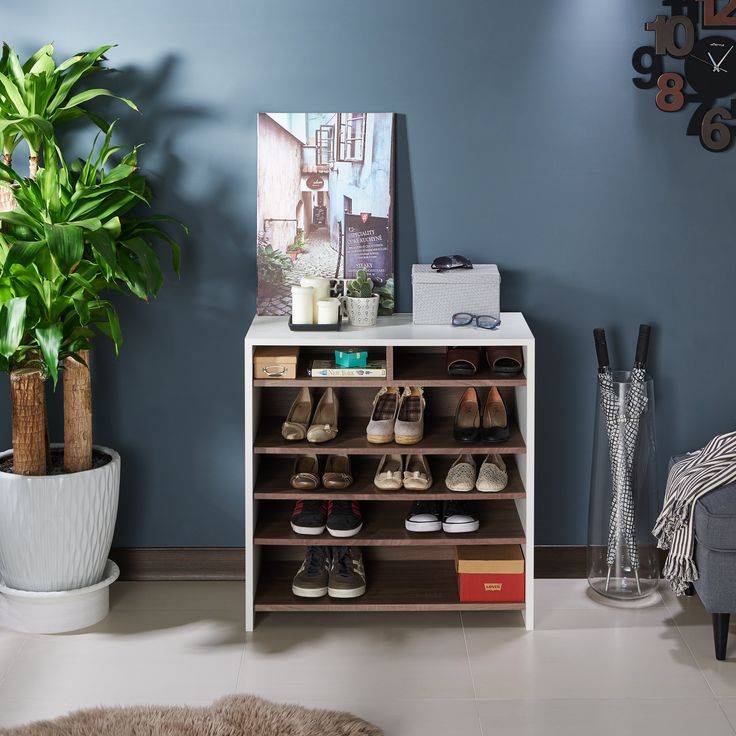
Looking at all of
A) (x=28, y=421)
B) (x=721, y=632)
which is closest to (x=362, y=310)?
(x=28, y=421)

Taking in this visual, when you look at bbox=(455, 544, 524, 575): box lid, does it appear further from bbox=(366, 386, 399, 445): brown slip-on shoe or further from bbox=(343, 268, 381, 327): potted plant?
bbox=(343, 268, 381, 327): potted plant

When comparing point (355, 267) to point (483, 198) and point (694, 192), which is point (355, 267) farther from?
point (694, 192)

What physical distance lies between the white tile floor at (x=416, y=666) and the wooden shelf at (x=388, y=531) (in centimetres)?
28

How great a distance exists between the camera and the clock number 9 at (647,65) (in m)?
3.39

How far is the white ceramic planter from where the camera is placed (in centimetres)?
319

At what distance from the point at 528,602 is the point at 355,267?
3.98 feet

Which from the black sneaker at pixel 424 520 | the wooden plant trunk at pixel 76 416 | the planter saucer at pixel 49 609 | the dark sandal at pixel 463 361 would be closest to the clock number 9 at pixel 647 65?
the dark sandal at pixel 463 361

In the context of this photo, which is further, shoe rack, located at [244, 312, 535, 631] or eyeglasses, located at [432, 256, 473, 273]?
eyeglasses, located at [432, 256, 473, 273]

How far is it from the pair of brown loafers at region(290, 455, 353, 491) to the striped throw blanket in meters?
0.98

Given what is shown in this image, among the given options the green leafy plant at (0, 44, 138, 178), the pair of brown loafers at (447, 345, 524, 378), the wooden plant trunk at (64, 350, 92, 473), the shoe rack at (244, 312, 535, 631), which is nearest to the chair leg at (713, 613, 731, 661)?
the shoe rack at (244, 312, 535, 631)

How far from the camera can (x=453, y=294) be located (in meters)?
3.33

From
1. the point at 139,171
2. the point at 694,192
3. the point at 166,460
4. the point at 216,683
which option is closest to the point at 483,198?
the point at 694,192

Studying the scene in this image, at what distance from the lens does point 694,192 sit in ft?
11.4

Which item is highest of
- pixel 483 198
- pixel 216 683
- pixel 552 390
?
pixel 483 198
